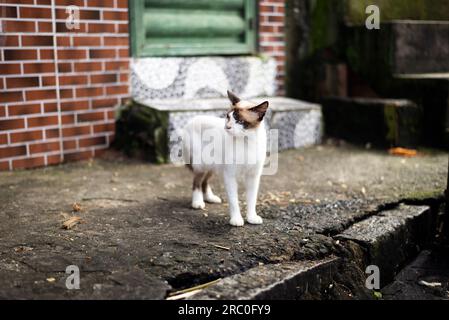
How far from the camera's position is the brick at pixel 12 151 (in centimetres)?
411

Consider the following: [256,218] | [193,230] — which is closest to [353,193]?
[256,218]

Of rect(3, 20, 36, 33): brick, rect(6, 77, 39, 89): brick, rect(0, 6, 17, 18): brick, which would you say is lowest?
rect(6, 77, 39, 89): brick

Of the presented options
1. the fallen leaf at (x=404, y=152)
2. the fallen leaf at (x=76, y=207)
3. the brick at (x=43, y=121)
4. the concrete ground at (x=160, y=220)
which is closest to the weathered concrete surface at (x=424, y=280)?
the concrete ground at (x=160, y=220)

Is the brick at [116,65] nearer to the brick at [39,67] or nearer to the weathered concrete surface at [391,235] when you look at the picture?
the brick at [39,67]

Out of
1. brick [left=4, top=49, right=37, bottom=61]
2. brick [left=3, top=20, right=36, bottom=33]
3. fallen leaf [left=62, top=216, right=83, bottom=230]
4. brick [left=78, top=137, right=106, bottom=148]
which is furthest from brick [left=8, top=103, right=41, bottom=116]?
Result: fallen leaf [left=62, top=216, right=83, bottom=230]

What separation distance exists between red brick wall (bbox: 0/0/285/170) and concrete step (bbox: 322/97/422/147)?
7.32 feet

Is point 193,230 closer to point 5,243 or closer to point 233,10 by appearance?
point 5,243

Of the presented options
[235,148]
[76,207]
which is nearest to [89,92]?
[76,207]

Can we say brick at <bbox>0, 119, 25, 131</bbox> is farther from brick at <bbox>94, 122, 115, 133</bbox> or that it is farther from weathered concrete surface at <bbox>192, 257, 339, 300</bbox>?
weathered concrete surface at <bbox>192, 257, 339, 300</bbox>

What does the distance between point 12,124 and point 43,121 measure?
25 centimetres

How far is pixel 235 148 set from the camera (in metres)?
2.94

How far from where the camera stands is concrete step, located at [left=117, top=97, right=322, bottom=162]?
447 centimetres

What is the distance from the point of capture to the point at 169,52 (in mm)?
4984

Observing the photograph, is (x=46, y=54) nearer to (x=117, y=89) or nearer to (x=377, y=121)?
(x=117, y=89)
